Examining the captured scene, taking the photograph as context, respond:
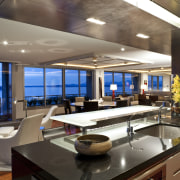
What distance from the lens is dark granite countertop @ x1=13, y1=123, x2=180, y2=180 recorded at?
0.93 meters

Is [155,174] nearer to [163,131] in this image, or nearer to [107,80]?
[163,131]

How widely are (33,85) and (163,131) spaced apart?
7052 mm

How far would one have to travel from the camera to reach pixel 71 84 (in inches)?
379

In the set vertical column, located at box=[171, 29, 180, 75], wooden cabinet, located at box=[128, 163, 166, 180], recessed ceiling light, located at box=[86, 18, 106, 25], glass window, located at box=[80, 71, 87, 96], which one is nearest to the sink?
wooden cabinet, located at box=[128, 163, 166, 180]

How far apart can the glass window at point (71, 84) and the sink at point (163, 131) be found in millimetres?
7373

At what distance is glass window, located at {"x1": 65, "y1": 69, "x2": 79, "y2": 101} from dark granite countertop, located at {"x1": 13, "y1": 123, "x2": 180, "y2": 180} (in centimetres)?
796

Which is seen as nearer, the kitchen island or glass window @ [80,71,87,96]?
the kitchen island

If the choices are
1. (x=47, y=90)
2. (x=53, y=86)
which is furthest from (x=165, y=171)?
(x=53, y=86)

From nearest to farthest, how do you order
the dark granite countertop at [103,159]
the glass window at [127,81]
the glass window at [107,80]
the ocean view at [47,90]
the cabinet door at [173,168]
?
the dark granite countertop at [103,159] < the cabinet door at [173,168] < the ocean view at [47,90] < the glass window at [107,80] < the glass window at [127,81]

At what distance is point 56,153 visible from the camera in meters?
1.22

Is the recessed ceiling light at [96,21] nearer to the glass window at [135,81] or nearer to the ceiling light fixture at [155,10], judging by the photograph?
the ceiling light fixture at [155,10]

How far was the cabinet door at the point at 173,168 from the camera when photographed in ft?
4.24

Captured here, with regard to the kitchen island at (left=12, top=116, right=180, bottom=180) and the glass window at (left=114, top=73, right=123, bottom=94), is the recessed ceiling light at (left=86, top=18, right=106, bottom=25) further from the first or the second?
the glass window at (left=114, top=73, right=123, bottom=94)

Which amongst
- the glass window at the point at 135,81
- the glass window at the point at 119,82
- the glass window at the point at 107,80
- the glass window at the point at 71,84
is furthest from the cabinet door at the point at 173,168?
the glass window at the point at 135,81
